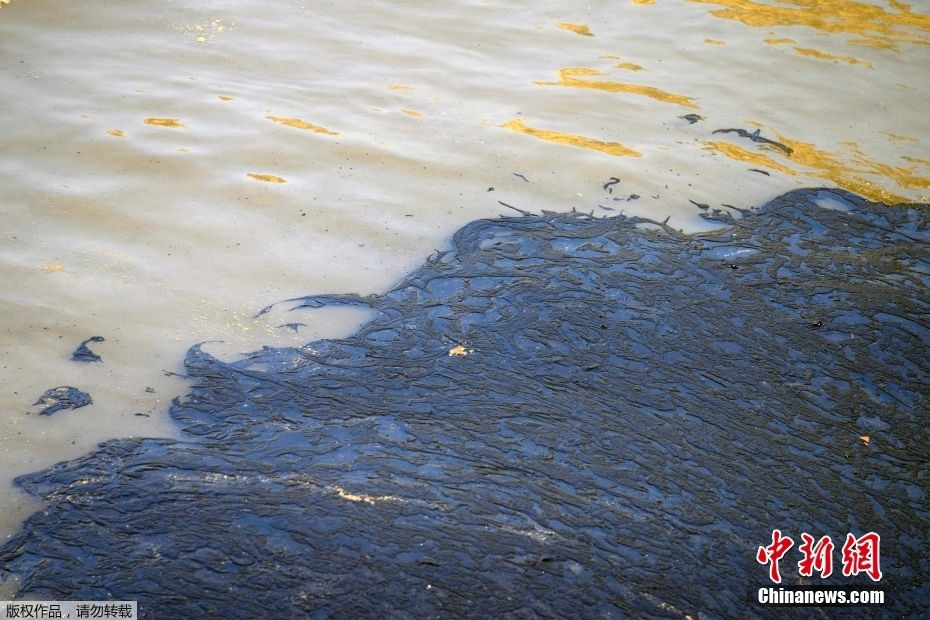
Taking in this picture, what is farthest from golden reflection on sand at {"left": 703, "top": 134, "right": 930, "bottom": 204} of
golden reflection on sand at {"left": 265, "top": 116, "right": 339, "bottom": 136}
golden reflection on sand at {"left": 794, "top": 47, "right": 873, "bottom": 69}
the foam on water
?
golden reflection on sand at {"left": 265, "top": 116, "right": 339, "bottom": 136}

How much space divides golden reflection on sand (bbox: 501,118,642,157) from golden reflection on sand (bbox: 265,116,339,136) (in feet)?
3.08

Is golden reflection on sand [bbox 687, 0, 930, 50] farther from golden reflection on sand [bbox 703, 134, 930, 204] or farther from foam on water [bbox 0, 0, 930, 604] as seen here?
golden reflection on sand [bbox 703, 134, 930, 204]

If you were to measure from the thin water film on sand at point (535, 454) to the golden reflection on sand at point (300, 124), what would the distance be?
1.19 metres

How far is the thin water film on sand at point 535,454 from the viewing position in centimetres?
212

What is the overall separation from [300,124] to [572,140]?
143 cm

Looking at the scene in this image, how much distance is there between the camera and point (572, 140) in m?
4.31

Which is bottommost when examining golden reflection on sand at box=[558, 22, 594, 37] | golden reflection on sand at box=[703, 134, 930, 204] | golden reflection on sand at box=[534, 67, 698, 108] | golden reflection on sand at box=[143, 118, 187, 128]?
golden reflection on sand at box=[703, 134, 930, 204]

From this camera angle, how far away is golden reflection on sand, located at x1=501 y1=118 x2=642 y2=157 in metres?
4.22

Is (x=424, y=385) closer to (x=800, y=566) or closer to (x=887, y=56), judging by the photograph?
(x=800, y=566)

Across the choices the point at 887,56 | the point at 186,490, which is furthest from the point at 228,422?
the point at 887,56

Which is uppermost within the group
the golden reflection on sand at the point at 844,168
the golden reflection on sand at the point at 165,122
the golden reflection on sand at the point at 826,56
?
the golden reflection on sand at the point at 826,56

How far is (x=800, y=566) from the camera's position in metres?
2.22

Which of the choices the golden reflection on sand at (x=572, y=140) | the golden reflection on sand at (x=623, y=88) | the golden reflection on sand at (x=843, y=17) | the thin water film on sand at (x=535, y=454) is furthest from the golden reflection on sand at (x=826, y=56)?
the thin water film on sand at (x=535, y=454)

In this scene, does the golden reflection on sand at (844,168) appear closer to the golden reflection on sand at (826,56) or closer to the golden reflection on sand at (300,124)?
the golden reflection on sand at (826,56)
